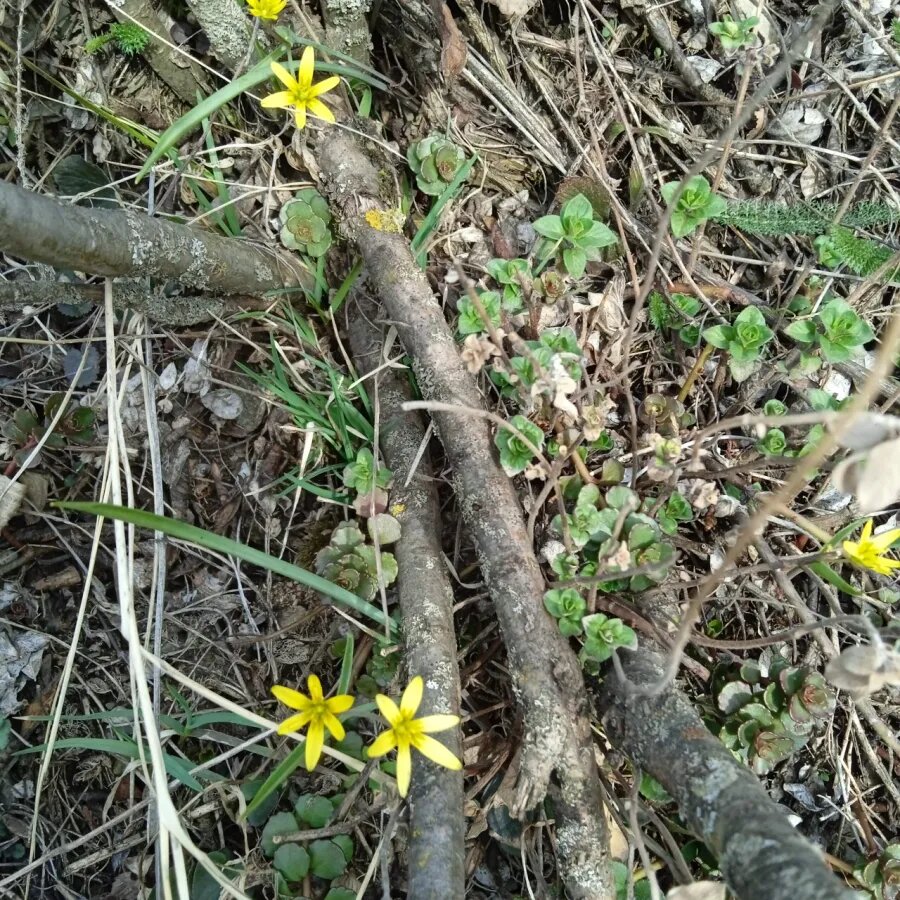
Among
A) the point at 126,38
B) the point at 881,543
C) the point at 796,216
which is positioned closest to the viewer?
the point at 881,543

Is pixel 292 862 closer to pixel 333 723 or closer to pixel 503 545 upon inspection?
pixel 333 723

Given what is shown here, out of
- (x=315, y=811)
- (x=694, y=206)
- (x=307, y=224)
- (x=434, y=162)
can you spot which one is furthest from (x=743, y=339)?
(x=315, y=811)

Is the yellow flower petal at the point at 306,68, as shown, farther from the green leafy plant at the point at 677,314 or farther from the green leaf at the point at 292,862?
the green leaf at the point at 292,862

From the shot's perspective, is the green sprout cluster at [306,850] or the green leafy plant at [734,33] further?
the green leafy plant at [734,33]

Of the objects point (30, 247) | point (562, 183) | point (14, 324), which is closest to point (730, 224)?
point (562, 183)

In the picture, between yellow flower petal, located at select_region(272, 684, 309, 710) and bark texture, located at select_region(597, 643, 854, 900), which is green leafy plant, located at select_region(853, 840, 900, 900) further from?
yellow flower petal, located at select_region(272, 684, 309, 710)

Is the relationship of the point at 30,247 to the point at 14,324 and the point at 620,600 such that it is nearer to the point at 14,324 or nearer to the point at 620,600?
the point at 14,324

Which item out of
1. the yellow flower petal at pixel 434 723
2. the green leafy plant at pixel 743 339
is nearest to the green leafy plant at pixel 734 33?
the green leafy plant at pixel 743 339
